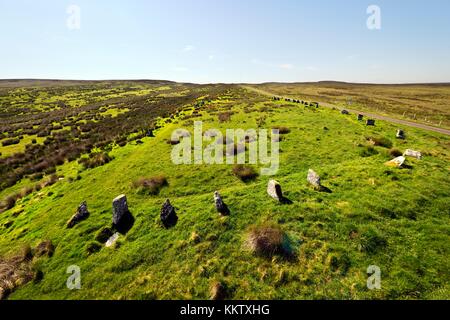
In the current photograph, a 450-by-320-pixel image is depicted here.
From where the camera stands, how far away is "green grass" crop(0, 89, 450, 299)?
10.9 metres

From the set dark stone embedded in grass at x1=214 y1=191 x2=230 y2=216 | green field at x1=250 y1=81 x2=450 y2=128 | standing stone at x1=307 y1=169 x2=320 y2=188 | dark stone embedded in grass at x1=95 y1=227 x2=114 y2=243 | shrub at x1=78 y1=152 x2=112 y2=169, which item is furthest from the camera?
green field at x1=250 y1=81 x2=450 y2=128

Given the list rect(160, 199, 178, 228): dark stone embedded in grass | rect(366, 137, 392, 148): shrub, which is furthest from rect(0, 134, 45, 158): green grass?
rect(366, 137, 392, 148): shrub

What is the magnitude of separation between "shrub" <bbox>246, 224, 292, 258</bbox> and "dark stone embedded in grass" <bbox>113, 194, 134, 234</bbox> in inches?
341

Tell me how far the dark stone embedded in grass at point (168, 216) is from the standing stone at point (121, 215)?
276cm

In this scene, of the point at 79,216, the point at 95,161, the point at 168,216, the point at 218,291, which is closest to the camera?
the point at 218,291

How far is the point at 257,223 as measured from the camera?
14.4 metres

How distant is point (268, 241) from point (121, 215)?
1056 cm

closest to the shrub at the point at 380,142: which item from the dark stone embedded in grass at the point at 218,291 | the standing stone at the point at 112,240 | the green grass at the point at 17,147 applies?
the dark stone embedded in grass at the point at 218,291

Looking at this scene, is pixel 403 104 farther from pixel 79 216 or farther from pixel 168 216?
pixel 79 216

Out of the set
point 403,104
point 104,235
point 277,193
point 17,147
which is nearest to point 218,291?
point 277,193

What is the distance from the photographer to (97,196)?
20469 mm

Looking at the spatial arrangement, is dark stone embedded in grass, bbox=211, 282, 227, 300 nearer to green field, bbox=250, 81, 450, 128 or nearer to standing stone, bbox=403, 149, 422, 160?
standing stone, bbox=403, 149, 422, 160

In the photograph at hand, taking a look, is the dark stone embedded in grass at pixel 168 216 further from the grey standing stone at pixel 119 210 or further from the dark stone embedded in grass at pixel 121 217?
the grey standing stone at pixel 119 210

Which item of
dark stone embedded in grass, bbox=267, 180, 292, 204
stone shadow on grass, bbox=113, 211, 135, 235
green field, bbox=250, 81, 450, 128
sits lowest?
stone shadow on grass, bbox=113, 211, 135, 235
